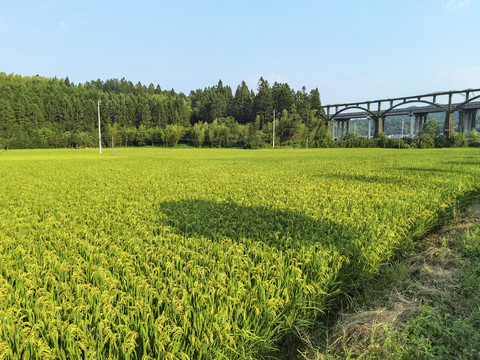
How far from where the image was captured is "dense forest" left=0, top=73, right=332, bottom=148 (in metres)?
80.8

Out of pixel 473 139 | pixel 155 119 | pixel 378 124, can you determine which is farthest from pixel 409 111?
pixel 155 119

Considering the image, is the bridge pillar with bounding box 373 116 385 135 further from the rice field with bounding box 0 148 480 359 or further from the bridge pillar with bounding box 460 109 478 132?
the rice field with bounding box 0 148 480 359

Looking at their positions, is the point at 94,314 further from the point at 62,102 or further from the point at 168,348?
the point at 62,102

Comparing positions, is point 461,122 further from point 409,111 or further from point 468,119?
point 409,111

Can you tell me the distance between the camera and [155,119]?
363ft

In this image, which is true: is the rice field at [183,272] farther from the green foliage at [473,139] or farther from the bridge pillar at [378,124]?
the bridge pillar at [378,124]

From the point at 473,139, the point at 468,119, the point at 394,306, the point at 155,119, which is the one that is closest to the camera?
the point at 394,306

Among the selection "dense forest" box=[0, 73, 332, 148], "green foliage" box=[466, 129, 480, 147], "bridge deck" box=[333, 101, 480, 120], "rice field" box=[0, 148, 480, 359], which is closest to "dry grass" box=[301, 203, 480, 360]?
"rice field" box=[0, 148, 480, 359]

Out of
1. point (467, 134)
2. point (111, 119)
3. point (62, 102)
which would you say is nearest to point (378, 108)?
point (467, 134)

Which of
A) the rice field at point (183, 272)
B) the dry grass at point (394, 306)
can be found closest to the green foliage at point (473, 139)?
the rice field at point (183, 272)

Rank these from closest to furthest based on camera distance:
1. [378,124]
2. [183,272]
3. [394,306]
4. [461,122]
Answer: [183,272], [394,306], [461,122], [378,124]

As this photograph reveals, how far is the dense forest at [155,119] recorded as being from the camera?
80.8 metres

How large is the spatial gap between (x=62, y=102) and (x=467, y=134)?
122m

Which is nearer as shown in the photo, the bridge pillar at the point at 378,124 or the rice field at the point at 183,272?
the rice field at the point at 183,272
